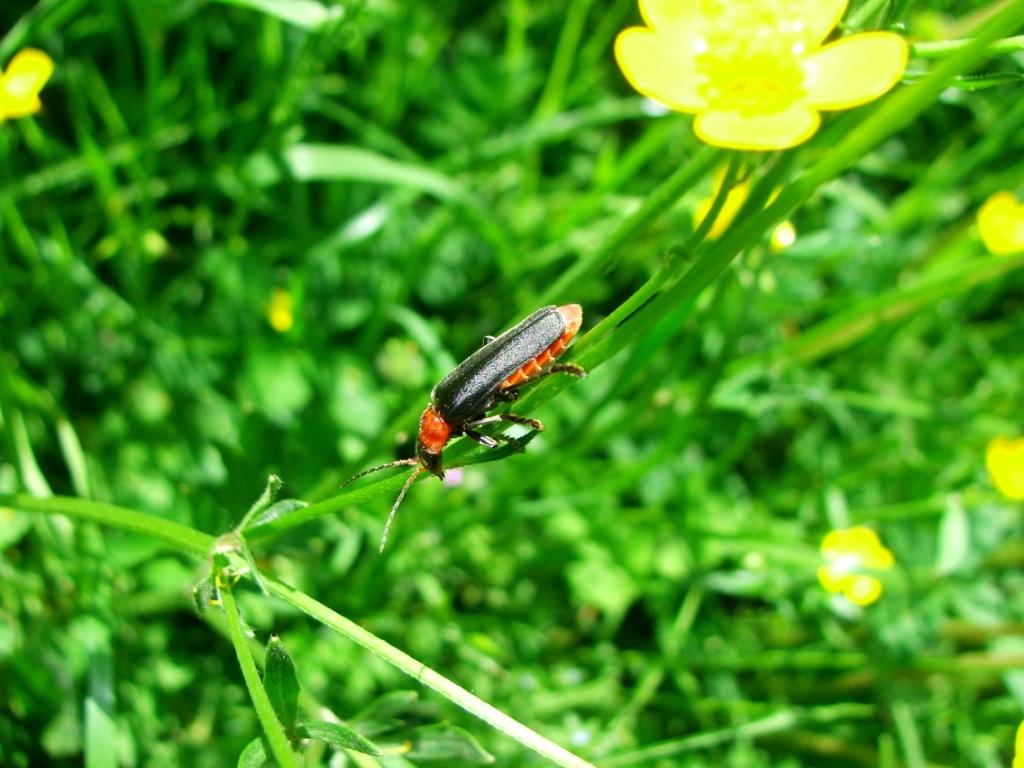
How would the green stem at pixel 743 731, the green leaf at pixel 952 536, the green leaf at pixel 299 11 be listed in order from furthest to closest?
the green leaf at pixel 952 536 < the green stem at pixel 743 731 < the green leaf at pixel 299 11

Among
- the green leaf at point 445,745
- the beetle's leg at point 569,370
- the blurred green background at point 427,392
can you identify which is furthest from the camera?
the blurred green background at point 427,392

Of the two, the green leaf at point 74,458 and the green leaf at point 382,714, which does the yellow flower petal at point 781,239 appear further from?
the green leaf at point 74,458

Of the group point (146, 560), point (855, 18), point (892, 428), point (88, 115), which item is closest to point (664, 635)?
point (892, 428)

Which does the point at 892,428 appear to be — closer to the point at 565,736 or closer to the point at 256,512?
the point at 565,736

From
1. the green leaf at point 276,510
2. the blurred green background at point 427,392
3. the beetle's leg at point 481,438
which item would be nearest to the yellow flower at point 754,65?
the beetle's leg at point 481,438

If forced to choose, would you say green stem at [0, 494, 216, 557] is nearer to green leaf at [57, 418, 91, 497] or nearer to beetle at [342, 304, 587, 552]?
beetle at [342, 304, 587, 552]

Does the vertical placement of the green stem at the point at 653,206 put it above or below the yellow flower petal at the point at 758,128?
above

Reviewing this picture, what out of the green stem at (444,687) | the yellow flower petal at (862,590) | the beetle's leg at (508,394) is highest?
the yellow flower petal at (862,590)
